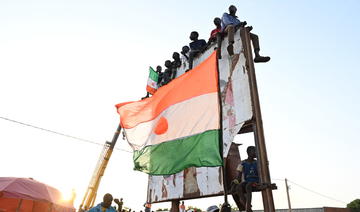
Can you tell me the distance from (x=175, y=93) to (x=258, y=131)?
2689 mm

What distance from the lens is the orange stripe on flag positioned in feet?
21.7

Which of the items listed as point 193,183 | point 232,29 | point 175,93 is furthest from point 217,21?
point 193,183

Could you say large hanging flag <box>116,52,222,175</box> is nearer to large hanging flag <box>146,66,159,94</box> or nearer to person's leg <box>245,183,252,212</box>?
person's leg <box>245,183,252,212</box>

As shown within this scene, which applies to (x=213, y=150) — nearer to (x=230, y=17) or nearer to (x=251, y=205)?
(x=251, y=205)

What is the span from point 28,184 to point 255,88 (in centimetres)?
1075

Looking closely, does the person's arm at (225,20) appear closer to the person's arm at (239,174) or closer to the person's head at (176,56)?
the person's head at (176,56)

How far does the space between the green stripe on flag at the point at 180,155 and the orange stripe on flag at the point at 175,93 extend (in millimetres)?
1113

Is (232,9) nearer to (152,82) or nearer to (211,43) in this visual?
(211,43)

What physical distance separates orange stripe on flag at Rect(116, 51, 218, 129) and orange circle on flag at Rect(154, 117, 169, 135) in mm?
386

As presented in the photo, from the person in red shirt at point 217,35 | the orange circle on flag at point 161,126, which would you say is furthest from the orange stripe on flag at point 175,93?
the person in red shirt at point 217,35

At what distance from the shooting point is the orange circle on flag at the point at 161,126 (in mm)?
7297

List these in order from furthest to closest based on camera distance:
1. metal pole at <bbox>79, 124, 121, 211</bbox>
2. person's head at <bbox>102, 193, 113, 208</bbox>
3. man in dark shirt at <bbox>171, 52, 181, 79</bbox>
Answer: metal pole at <bbox>79, 124, 121, 211</bbox> → man in dark shirt at <bbox>171, 52, 181, 79</bbox> → person's head at <bbox>102, 193, 113, 208</bbox>

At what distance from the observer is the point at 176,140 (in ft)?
21.8

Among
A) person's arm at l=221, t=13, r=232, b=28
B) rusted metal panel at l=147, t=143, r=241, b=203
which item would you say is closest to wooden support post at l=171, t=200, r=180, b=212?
rusted metal panel at l=147, t=143, r=241, b=203
